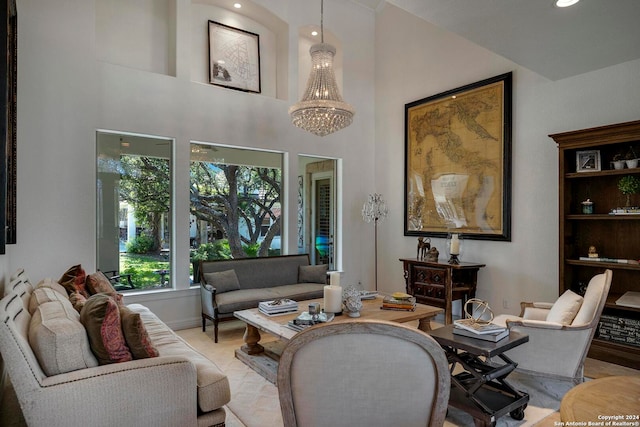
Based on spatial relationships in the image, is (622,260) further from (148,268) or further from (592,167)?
(148,268)

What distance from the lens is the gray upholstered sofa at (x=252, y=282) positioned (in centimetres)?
425

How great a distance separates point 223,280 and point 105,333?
105 inches

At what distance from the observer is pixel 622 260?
3.47 metres

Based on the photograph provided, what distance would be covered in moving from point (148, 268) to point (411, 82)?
15.0 feet

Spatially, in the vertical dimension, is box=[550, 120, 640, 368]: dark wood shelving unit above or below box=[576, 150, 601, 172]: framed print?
below

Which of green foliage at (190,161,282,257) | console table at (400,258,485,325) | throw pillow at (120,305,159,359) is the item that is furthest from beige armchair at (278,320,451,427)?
green foliage at (190,161,282,257)

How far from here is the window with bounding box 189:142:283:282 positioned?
505cm

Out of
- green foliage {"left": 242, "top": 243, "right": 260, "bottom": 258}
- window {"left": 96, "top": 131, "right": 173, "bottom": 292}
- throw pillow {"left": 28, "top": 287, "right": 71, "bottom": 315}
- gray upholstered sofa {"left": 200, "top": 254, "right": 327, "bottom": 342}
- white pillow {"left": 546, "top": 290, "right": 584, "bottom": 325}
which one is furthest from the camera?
green foliage {"left": 242, "top": 243, "right": 260, "bottom": 258}

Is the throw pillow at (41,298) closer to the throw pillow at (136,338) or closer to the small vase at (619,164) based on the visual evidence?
the throw pillow at (136,338)

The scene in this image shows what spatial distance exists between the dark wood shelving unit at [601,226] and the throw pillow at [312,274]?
282 cm

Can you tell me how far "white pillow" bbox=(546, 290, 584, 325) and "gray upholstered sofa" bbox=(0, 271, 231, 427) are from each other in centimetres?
251

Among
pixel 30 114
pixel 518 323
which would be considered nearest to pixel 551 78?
pixel 518 323

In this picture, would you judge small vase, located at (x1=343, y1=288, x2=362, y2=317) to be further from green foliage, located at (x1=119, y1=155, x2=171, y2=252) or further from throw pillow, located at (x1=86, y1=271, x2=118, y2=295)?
green foliage, located at (x1=119, y1=155, x2=171, y2=252)

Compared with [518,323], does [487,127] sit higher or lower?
higher
